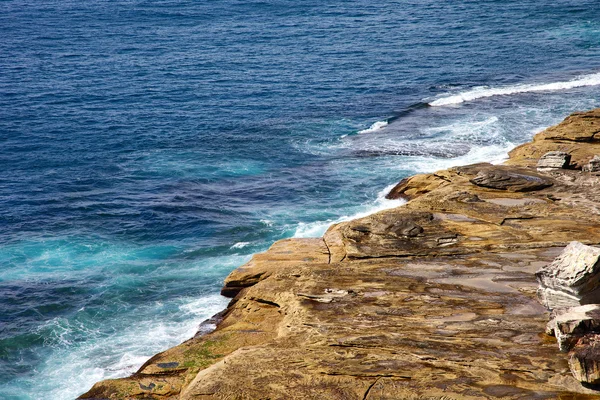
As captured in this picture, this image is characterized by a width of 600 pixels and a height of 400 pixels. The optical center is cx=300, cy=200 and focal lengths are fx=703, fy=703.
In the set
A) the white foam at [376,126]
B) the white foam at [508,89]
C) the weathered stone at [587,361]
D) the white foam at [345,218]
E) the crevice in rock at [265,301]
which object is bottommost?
the white foam at [345,218]

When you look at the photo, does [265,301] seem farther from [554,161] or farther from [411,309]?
[554,161]

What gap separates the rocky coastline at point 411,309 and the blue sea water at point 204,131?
10830 mm

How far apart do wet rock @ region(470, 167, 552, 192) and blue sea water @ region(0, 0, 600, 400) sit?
13985 millimetres

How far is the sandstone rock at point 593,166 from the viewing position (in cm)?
4428

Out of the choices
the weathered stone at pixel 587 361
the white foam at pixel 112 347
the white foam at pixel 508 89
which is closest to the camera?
the weathered stone at pixel 587 361

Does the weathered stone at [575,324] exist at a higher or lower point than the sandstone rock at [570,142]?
higher

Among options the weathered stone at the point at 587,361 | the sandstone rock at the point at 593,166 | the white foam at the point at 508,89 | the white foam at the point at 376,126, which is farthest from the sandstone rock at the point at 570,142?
the weathered stone at the point at 587,361

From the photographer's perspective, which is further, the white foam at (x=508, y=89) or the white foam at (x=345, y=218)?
the white foam at (x=508, y=89)

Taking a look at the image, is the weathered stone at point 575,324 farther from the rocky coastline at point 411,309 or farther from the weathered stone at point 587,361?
the weathered stone at point 587,361

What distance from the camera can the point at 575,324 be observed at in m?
23.1

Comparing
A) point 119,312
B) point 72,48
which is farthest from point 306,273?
point 72,48

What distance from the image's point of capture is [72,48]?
110 meters

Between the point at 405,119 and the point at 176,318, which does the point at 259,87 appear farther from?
the point at 176,318

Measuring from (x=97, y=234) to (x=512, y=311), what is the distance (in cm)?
3968
